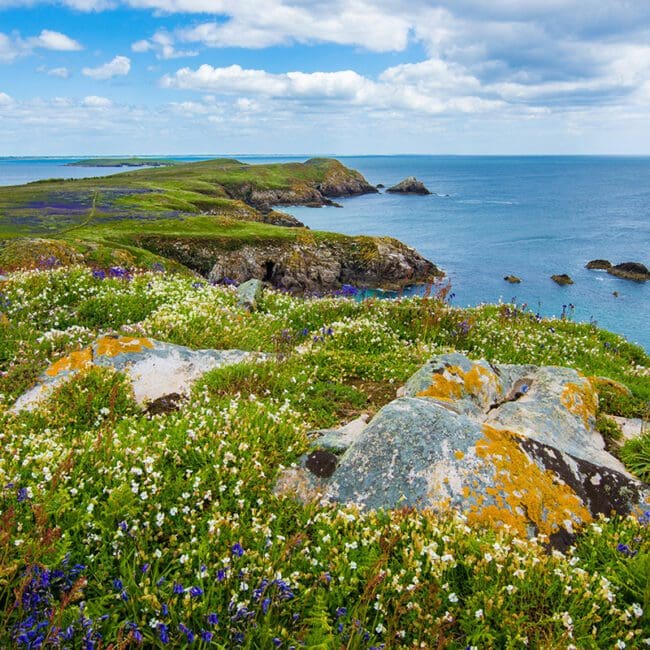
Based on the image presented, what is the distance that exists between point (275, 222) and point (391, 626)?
11893 centimetres

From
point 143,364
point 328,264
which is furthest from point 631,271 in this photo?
point 143,364

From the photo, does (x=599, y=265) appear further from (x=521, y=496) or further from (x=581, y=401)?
(x=521, y=496)

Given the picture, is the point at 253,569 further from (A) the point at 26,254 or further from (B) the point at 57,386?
(A) the point at 26,254

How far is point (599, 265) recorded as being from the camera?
8144cm

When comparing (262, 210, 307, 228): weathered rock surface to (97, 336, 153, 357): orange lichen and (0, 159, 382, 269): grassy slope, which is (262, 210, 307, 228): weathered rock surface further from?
(97, 336, 153, 357): orange lichen

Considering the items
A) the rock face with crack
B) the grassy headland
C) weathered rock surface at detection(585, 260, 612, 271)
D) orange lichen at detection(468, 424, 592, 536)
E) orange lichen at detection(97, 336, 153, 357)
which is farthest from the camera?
weathered rock surface at detection(585, 260, 612, 271)

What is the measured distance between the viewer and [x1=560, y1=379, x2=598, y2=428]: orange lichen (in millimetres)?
9086

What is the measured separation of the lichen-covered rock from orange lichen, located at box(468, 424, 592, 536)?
10.8 metres

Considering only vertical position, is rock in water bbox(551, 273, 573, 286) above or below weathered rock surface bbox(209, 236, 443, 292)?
below

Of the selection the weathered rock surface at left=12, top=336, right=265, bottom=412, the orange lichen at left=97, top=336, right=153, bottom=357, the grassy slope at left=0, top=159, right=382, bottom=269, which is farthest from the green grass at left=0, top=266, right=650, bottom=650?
the grassy slope at left=0, top=159, right=382, bottom=269

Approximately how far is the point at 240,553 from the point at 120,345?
22.4ft

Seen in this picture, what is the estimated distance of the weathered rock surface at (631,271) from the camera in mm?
75125

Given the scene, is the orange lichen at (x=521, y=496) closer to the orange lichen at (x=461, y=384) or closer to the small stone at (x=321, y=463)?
the small stone at (x=321, y=463)

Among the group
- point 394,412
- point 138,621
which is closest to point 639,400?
point 394,412
